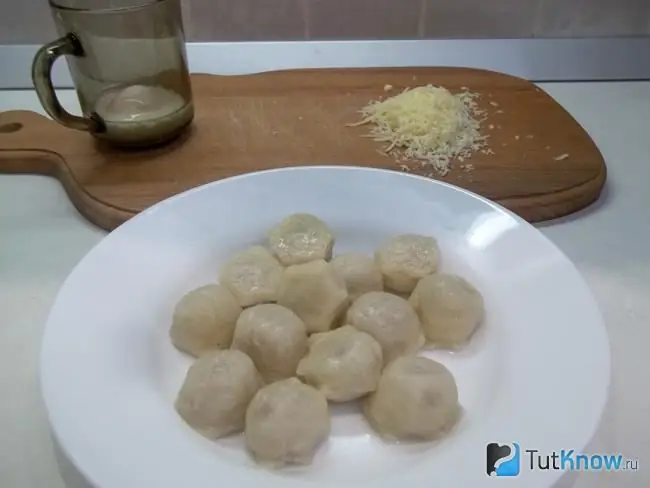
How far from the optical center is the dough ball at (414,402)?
541 millimetres

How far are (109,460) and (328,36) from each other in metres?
0.94

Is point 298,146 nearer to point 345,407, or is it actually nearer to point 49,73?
point 49,73

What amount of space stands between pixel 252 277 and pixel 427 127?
0.37 m

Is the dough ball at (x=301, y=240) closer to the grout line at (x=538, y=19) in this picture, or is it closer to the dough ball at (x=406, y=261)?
the dough ball at (x=406, y=261)

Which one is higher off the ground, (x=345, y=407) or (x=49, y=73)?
(x=49, y=73)

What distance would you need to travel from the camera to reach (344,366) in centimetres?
56

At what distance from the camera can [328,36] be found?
1.24 metres

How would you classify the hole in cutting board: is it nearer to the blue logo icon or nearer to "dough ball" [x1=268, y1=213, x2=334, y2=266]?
"dough ball" [x1=268, y1=213, x2=334, y2=266]

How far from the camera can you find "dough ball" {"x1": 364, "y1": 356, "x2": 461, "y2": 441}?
54cm

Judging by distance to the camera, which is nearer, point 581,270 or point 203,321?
point 203,321

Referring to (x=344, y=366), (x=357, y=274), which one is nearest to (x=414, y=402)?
(x=344, y=366)

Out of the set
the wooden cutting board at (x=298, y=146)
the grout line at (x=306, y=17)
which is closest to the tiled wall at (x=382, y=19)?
the grout line at (x=306, y=17)

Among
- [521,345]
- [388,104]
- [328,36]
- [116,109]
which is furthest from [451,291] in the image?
[328,36]

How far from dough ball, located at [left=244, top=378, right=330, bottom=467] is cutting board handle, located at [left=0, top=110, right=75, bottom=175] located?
525mm
